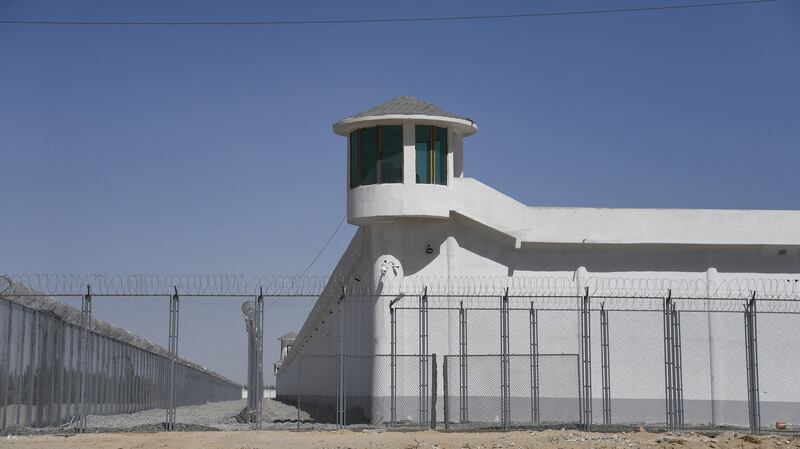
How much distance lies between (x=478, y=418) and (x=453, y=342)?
7.52 ft

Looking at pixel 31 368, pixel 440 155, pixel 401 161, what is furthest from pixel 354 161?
pixel 31 368

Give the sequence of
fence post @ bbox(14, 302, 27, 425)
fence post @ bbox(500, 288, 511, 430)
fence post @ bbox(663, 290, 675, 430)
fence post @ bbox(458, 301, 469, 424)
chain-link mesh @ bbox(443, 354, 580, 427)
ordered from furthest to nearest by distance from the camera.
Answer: chain-link mesh @ bbox(443, 354, 580, 427) → fence post @ bbox(458, 301, 469, 424) → fence post @ bbox(663, 290, 675, 430) → fence post @ bbox(500, 288, 511, 430) → fence post @ bbox(14, 302, 27, 425)

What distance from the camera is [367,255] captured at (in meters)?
33.0

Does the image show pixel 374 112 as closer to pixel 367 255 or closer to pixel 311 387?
pixel 367 255

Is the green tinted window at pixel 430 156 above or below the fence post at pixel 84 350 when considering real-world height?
above

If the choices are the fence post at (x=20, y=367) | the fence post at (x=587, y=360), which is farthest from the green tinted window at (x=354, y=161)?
the fence post at (x=20, y=367)

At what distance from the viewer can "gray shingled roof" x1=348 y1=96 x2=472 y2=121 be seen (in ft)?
103

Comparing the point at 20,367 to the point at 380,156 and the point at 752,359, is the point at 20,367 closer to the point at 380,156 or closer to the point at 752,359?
the point at 380,156

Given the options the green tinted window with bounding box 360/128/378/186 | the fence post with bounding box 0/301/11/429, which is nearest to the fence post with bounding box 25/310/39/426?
the fence post with bounding box 0/301/11/429

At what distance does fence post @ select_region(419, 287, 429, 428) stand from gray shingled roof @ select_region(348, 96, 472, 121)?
244 inches

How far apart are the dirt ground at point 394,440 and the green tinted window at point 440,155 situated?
31.3ft

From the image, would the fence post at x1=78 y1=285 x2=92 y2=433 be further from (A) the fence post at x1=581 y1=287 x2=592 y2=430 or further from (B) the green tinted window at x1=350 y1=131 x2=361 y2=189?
(A) the fence post at x1=581 y1=287 x2=592 y2=430

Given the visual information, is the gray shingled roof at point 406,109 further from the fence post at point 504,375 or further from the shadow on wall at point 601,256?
the fence post at point 504,375

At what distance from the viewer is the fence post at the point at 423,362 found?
86.0 feet
